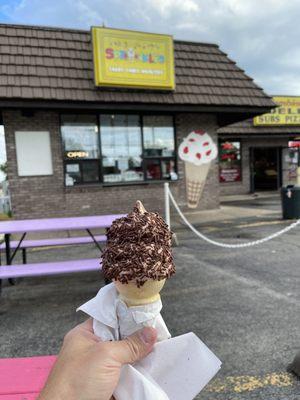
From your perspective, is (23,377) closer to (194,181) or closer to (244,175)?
(194,181)

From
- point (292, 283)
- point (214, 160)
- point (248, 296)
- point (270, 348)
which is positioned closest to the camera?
point (270, 348)

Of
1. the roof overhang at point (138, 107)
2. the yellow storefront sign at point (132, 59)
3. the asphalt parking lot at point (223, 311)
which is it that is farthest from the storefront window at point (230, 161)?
the asphalt parking lot at point (223, 311)

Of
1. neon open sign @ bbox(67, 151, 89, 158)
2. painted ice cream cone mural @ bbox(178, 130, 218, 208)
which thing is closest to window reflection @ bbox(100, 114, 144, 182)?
neon open sign @ bbox(67, 151, 89, 158)

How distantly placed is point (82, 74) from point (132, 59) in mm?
1505

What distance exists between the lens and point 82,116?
10.9 metres

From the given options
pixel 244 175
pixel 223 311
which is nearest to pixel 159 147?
pixel 223 311

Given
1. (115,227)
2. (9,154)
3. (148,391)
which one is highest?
(9,154)

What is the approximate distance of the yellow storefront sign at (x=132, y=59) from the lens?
396 inches

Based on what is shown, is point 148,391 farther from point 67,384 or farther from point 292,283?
point 292,283

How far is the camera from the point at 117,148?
1138cm

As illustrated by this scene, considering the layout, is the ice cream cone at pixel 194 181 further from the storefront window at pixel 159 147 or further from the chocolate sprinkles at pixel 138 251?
the chocolate sprinkles at pixel 138 251

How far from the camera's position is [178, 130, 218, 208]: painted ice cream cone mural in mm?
11906

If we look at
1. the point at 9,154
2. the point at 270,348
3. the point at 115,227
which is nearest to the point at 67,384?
the point at 115,227

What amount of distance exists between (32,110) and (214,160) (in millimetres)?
5960
